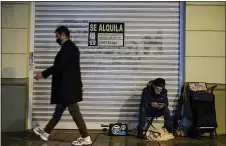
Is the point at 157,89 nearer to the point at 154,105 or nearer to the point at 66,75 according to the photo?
the point at 154,105

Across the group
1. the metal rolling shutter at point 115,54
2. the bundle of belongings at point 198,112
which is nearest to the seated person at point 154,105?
the bundle of belongings at point 198,112

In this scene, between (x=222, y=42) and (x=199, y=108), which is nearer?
(x=199, y=108)

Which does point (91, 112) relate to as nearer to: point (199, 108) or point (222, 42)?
point (199, 108)

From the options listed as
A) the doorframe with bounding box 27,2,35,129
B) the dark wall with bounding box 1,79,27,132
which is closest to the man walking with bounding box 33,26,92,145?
the dark wall with bounding box 1,79,27,132

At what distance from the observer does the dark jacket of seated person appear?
231 inches

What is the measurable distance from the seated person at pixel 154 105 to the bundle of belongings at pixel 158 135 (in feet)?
0.47

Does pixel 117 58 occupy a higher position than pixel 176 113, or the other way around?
pixel 117 58

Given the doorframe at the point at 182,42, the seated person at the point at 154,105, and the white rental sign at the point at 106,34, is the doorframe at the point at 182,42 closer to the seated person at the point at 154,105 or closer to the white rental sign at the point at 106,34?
the seated person at the point at 154,105

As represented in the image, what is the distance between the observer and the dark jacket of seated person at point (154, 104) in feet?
19.3

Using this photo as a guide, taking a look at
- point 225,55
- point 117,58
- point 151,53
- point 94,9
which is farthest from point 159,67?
point 94,9

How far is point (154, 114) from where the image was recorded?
6.00 metres

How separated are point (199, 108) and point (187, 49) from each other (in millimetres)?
1270

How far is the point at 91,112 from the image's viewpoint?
264 inches

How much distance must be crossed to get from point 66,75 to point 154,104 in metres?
1.84
